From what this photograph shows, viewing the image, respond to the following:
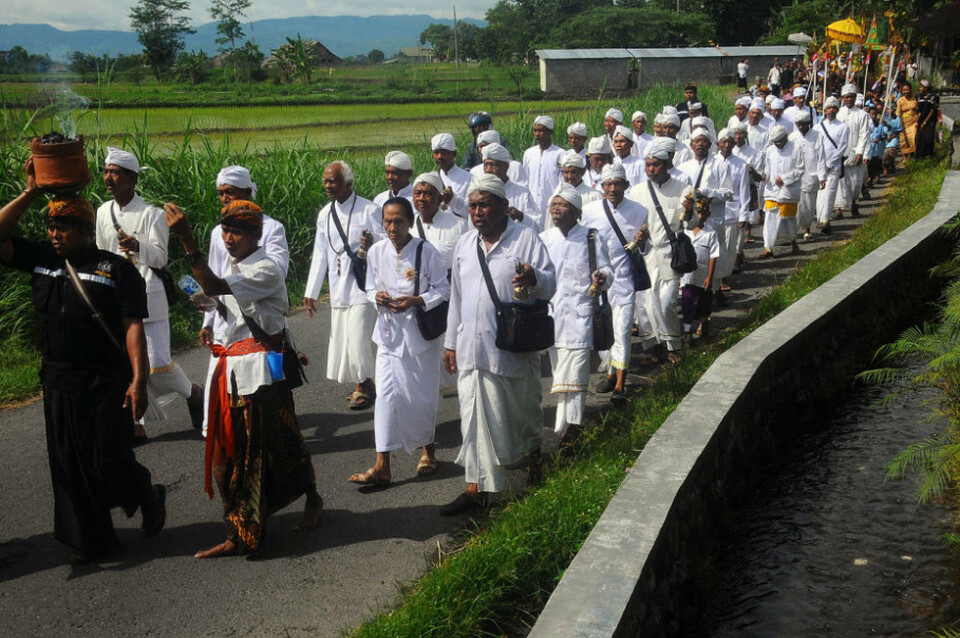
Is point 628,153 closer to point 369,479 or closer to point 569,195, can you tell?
point 569,195

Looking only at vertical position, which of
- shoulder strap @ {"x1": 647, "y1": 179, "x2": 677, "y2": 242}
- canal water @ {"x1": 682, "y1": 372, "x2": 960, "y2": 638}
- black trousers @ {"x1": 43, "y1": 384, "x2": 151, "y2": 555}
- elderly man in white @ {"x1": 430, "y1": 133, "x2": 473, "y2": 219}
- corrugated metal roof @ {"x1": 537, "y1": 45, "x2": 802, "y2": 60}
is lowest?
canal water @ {"x1": 682, "y1": 372, "x2": 960, "y2": 638}

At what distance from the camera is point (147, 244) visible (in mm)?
6770

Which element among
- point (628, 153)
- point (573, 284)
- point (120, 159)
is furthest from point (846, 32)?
point (120, 159)

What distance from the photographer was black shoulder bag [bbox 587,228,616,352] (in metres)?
6.77

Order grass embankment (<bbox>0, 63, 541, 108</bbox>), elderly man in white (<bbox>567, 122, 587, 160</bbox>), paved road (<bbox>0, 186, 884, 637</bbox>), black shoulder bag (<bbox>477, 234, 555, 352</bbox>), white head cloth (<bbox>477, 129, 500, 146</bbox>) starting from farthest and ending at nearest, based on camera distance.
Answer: grass embankment (<bbox>0, 63, 541, 108</bbox>)
elderly man in white (<bbox>567, 122, 587, 160</bbox>)
white head cloth (<bbox>477, 129, 500, 146</bbox>)
black shoulder bag (<bbox>477, 234, 555, 352</bbox>)
paved road (<bbox>0, 186, 884, 637</bbox>)

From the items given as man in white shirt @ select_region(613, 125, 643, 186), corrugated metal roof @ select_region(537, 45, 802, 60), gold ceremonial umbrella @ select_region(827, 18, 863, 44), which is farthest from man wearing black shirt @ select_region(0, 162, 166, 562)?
corrugated metal roof @ select_region(537, 45, 802, 60)

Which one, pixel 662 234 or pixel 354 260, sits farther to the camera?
pixel 662 234

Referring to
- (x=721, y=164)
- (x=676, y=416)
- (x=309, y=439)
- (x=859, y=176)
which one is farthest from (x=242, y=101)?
(x=676, y=416)

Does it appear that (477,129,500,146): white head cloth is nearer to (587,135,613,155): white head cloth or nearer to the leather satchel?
(587,135,613,155): white head cloth

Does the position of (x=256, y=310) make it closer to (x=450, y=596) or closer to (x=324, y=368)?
(x=450, y=596)

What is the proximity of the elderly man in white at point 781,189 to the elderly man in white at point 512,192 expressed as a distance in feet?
12.8

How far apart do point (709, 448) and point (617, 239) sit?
10.4ft

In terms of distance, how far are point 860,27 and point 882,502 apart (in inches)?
968

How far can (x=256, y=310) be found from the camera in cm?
498
